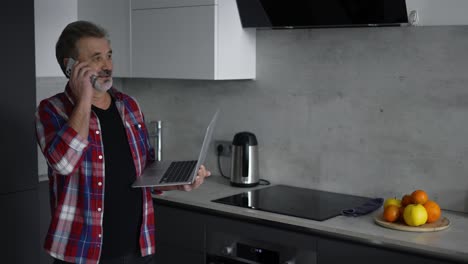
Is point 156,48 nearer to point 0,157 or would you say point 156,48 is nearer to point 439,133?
point 0,157

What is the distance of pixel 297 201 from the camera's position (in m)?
2.95

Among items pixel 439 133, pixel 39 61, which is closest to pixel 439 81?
pixel 439 133

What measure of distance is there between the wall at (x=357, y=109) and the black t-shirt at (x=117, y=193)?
4.02 ft

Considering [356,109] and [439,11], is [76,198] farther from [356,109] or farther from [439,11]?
[439,11]

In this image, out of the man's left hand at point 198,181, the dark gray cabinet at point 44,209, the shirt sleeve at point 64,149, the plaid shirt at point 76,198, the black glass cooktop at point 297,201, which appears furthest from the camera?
the dark gray cabinet at point 44,209

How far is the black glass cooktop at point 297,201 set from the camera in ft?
8.97

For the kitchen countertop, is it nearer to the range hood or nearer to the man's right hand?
the range hood

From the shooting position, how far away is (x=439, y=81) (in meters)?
2.71

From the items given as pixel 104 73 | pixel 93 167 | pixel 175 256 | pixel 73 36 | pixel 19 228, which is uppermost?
pixel 73 36

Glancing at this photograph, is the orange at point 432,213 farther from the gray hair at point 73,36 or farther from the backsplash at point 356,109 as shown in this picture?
the gray hair at point 73,36

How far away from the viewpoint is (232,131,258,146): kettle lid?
10.6ft

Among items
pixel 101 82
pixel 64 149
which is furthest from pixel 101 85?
pixel 64 149

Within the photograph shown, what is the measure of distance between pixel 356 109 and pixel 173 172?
113 cm

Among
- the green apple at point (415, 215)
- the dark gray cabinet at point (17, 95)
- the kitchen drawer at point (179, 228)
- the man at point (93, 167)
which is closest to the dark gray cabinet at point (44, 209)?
the kitchen drawer at point (179, 228)
